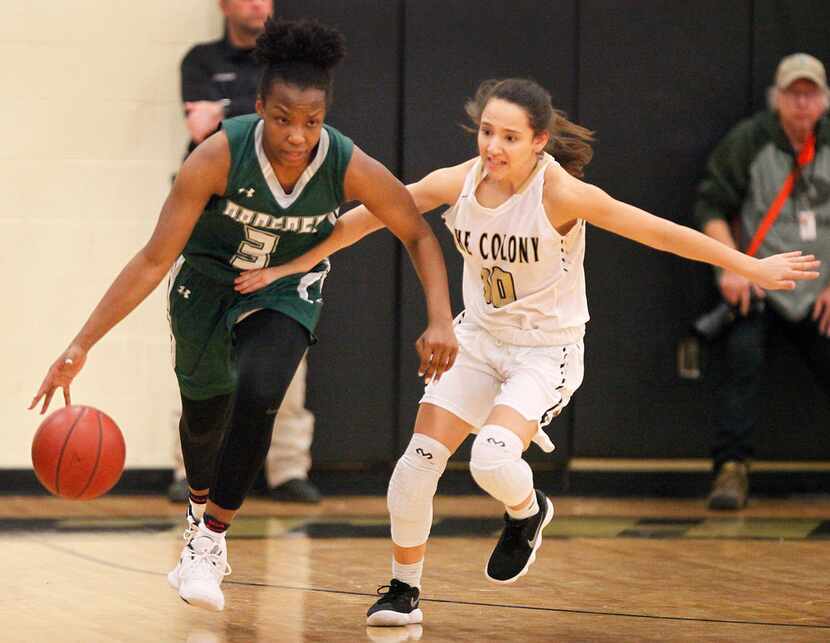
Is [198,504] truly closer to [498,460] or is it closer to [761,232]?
[498,460]

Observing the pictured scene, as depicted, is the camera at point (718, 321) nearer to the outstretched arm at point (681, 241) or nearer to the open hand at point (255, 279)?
the outstretched arm at point (681, 241)

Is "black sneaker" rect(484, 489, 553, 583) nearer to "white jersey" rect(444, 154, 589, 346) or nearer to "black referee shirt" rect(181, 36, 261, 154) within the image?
"white jersey" rect(444, 154, 589, 346)

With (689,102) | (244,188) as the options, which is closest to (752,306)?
(689,102)

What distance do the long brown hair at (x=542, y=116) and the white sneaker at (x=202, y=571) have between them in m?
1.44

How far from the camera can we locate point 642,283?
7098 mm

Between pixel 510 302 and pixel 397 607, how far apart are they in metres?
0.95

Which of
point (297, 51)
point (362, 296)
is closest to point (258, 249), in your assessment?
point (297, 51)

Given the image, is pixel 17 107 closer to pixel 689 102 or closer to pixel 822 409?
pixel 689 102

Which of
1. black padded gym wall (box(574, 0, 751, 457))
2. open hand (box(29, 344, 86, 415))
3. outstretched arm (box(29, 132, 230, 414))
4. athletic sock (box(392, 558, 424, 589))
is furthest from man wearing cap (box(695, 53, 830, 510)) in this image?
open hand (box(29, 344, 86, 415))

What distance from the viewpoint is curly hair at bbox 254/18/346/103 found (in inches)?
161

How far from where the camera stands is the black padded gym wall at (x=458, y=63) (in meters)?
6.86

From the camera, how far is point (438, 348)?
4.05m

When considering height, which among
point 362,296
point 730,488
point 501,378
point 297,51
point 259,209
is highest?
point 297,51

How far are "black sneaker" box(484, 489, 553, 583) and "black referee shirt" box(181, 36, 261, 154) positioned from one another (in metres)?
2.68
